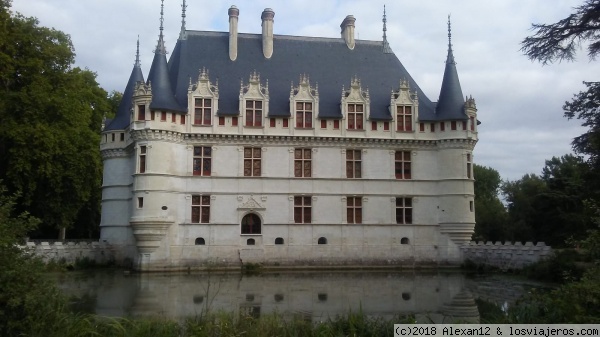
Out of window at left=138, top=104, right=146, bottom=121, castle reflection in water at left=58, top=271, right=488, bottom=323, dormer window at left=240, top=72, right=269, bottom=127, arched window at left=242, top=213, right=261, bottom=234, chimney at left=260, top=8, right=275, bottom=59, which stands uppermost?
chimney at left=260, top=8, right=275, bottom=59

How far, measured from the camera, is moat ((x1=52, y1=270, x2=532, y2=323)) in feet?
46.8

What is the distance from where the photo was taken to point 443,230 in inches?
1156

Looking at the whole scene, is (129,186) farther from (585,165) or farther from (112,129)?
(585,165)

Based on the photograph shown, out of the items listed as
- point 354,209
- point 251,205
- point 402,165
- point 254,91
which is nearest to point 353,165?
point 354,209

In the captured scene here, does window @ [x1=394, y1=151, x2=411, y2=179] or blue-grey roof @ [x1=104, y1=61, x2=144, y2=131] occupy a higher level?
blue-grey roof @ [x1=104, y1=61, x2=144, y2=131]

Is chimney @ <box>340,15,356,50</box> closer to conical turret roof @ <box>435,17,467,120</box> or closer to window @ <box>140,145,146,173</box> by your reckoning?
conical turret roof @ <box>435,17,467,120</box>

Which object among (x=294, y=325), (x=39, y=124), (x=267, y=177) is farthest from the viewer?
(x=267, y=177)

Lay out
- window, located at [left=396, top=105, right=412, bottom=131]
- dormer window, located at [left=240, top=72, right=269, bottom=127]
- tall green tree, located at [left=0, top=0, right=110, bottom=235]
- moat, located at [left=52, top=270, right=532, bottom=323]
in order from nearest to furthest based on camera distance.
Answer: moat, located at [left=52, top=270, right=532, bottom=323] < tall green tree, located at [left=0, top=0, right=110, bottom=235] < dormer window, located at [left=240, top=72, right=269, bottom=127] < window, located at [left=396, top=105, right=412, bottom=131]

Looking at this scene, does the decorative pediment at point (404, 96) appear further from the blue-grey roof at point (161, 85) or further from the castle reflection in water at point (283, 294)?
the blue-grey roof at point (161, 85)

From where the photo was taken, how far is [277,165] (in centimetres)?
2842

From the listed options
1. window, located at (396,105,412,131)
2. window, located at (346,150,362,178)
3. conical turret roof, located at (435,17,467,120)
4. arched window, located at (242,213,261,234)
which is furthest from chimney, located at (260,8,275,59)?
conical turret roof, located at (435,17,467,120)

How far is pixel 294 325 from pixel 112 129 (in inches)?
919

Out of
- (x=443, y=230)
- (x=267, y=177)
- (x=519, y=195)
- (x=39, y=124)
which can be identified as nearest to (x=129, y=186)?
(x=39, y=124)

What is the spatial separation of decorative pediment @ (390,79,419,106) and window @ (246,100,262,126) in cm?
682
